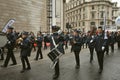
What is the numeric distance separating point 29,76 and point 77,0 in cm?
9808

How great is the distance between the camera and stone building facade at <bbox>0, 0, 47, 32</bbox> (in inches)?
945

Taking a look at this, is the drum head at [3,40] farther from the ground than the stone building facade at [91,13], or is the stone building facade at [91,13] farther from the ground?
the stone building facade at [91,13]

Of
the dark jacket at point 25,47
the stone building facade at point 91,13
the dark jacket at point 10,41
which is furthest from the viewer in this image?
the stone building facade at point 91,13

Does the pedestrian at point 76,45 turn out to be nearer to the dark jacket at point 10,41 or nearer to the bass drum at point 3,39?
the dark jacket at point 10,41

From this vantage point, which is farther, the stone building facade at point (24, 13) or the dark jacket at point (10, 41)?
the stone building facade at point (24, 13)

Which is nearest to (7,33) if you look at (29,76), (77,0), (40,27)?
(29,76)

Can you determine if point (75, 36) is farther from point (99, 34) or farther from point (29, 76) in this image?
point (29, 76)

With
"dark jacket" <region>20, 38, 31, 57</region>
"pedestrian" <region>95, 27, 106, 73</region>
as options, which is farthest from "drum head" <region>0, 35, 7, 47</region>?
"pedestrian" <region>95, 27, 106, 73</region>

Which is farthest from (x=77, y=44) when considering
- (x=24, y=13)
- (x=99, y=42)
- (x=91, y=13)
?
(x=91, y=13)

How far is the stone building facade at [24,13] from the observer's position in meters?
24.0

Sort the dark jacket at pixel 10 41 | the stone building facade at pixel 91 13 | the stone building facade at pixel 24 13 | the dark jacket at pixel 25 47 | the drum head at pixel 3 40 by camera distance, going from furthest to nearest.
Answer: the stone building facade at pixel 91 13 < the stone building facade at pixel 24 13 < the dark jacket at pixel 10 41 < the drum head at pixel 3 40 < the dark jacket at pixel 25 47

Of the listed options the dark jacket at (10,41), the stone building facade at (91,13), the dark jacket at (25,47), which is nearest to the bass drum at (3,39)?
the dark jacket at (10,41)

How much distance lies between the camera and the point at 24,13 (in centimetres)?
2748

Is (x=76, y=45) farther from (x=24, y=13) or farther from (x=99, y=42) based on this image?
(x=24, y=13)
